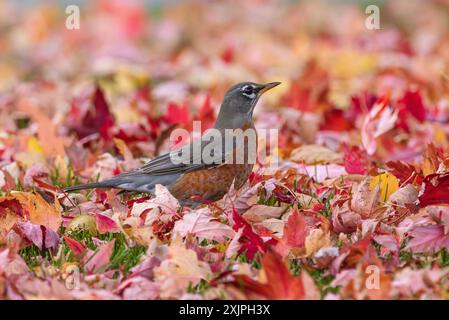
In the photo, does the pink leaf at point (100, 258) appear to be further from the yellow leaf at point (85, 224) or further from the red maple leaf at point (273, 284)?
the red maple leaf at point (273, 284)

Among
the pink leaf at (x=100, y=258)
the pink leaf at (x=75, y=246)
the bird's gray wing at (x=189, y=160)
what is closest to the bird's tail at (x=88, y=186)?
the bird's gray wing at (x=189, y=160)

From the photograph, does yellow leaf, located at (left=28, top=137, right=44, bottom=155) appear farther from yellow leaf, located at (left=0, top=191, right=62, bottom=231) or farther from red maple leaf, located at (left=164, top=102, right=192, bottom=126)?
yellow leaf, located at (left=0, top=191, right=62, bottom=231)

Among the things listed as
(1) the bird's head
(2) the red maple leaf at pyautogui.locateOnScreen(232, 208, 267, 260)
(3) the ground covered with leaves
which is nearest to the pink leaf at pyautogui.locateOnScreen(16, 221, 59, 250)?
(3) the ground covered with leaves

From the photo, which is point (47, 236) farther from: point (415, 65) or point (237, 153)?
point (415, 65)

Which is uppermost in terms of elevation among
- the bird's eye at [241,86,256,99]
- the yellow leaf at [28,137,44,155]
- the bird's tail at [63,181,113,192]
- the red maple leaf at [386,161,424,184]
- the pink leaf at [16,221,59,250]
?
the bird's eye at [241,86,256,99]

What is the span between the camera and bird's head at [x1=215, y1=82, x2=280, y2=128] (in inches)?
200

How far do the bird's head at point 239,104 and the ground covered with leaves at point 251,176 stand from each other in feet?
1.15

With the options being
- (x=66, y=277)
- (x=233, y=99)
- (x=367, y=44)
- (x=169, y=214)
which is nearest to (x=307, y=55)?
(x=367, y=44)

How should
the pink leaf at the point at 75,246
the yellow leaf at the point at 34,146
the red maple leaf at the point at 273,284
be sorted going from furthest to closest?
the yellow leaf at the point at 34,146, the pink leaf at the point at 75,246, the red maple leaf at the point at 273,284

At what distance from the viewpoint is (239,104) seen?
16.8 feet

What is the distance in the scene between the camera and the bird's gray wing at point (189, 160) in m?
4.74

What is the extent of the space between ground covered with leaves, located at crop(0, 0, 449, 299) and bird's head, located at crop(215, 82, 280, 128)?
350 mm

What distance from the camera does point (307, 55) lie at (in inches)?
379

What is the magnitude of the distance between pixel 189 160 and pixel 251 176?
40 centimetres
